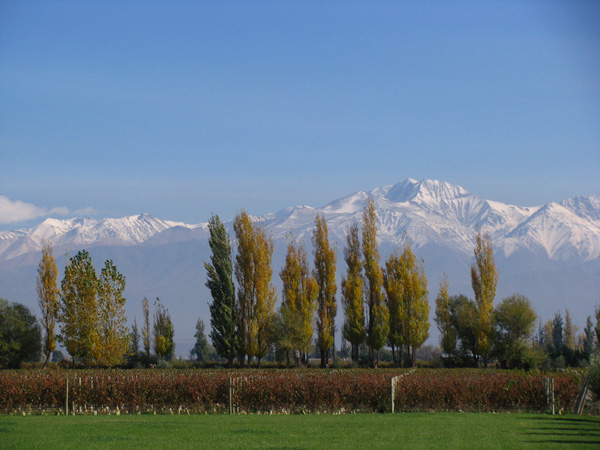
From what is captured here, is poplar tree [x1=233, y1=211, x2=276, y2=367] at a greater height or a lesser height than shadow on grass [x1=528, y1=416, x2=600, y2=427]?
greater

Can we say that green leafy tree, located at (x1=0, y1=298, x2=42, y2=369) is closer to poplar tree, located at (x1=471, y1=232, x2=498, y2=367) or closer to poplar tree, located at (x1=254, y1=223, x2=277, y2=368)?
poplar tree, located at (x1=254, y1=223, x2=277, y2=368)

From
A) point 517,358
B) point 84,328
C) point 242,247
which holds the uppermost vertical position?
point 242,247

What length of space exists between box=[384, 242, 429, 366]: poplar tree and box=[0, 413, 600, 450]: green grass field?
25.4m

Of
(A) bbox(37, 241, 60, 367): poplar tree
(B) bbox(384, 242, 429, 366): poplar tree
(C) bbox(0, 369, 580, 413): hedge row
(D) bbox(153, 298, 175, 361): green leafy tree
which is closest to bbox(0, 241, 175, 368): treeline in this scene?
(A) bbox(37, 241, 60, 367): poplar tree

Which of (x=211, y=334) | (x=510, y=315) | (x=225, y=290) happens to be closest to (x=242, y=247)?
(x=225, y=290)

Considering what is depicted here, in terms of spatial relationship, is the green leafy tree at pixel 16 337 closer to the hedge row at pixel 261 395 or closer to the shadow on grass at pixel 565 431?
the hedge row at pixel 261 395

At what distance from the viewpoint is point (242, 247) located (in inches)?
1710

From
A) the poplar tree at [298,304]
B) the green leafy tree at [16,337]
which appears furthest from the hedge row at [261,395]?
the green leafy tree at [16,337]

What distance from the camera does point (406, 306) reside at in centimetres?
4512

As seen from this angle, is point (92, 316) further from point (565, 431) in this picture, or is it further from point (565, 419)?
point (565, 431)

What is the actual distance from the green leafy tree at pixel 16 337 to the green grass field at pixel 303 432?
2563 cm

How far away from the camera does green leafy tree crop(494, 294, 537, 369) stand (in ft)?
133

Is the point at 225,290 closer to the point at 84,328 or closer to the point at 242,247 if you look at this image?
the point at 242,247

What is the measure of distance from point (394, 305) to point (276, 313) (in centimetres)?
810
